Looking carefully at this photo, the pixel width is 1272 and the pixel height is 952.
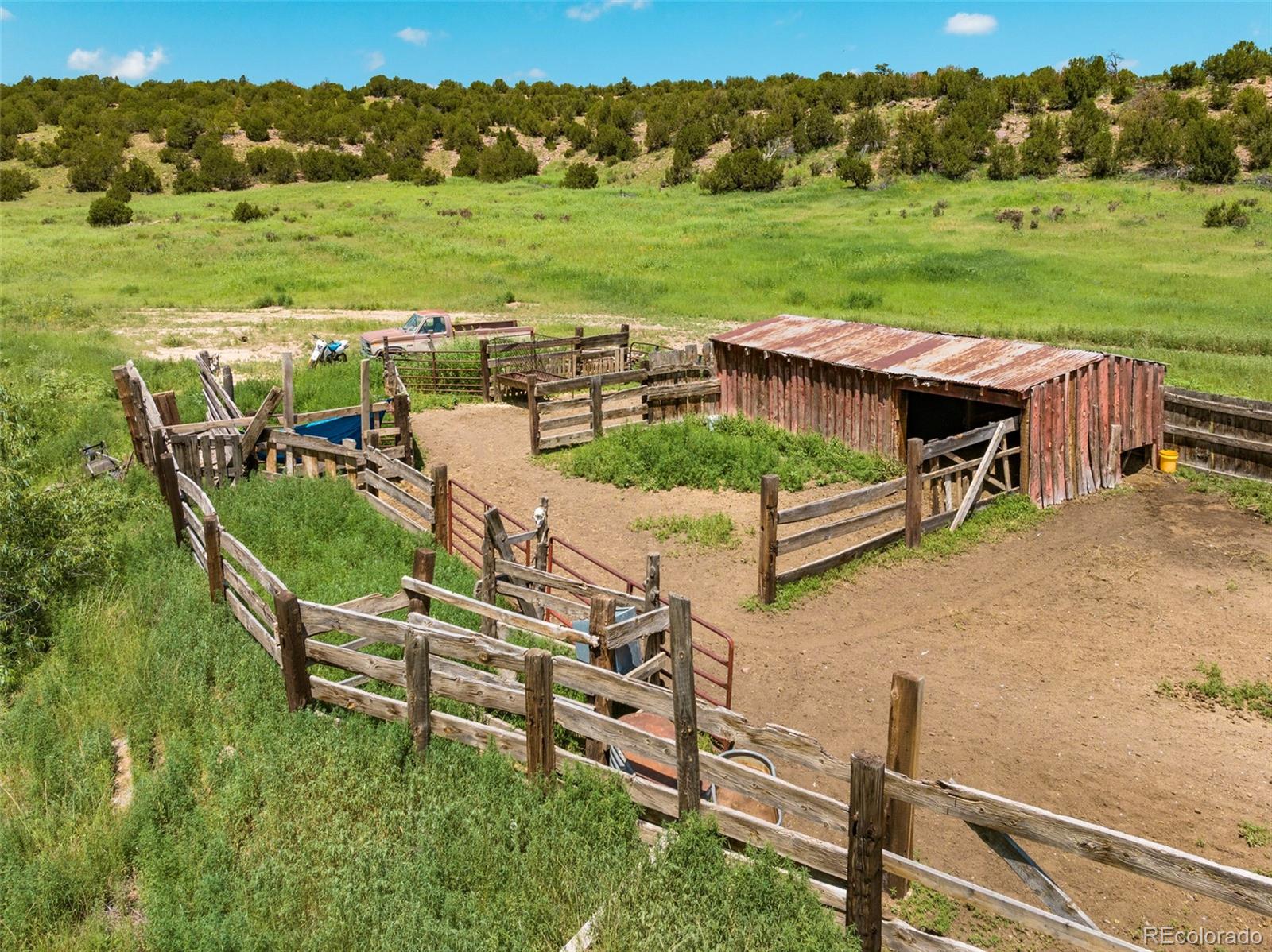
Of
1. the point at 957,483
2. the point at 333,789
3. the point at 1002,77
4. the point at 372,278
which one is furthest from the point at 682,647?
the point at 1002,77

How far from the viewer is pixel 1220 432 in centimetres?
1645

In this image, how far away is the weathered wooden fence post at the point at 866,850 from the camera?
5.54 metres

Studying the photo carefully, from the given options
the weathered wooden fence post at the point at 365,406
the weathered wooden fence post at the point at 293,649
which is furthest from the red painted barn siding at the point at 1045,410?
the weathered wooden fence post at the point at 293,649

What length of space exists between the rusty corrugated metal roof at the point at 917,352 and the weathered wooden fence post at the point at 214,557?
438 inches

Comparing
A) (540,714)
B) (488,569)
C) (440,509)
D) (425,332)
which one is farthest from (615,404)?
(540,714)

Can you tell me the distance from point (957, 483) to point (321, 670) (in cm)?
1008

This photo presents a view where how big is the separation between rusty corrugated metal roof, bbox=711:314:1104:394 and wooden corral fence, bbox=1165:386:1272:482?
191 cm

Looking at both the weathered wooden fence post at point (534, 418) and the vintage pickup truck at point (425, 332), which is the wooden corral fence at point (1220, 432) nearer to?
the weathered wooden fence post at point (534, 418)

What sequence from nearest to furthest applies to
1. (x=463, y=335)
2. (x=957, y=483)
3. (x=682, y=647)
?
(x=682, y=647), (x=957, y=483), (x=463, y=335)

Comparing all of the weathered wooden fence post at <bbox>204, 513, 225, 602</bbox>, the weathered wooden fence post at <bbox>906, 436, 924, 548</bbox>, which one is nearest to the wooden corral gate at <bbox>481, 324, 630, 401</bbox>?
the weathered wooden fence post at <bbox>906, 436, 924, 548</bbox>

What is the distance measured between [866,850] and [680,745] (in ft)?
4.41

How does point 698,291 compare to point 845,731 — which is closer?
point 845,731

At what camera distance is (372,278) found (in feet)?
140

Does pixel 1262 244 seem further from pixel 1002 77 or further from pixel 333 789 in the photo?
pixel 333 789
